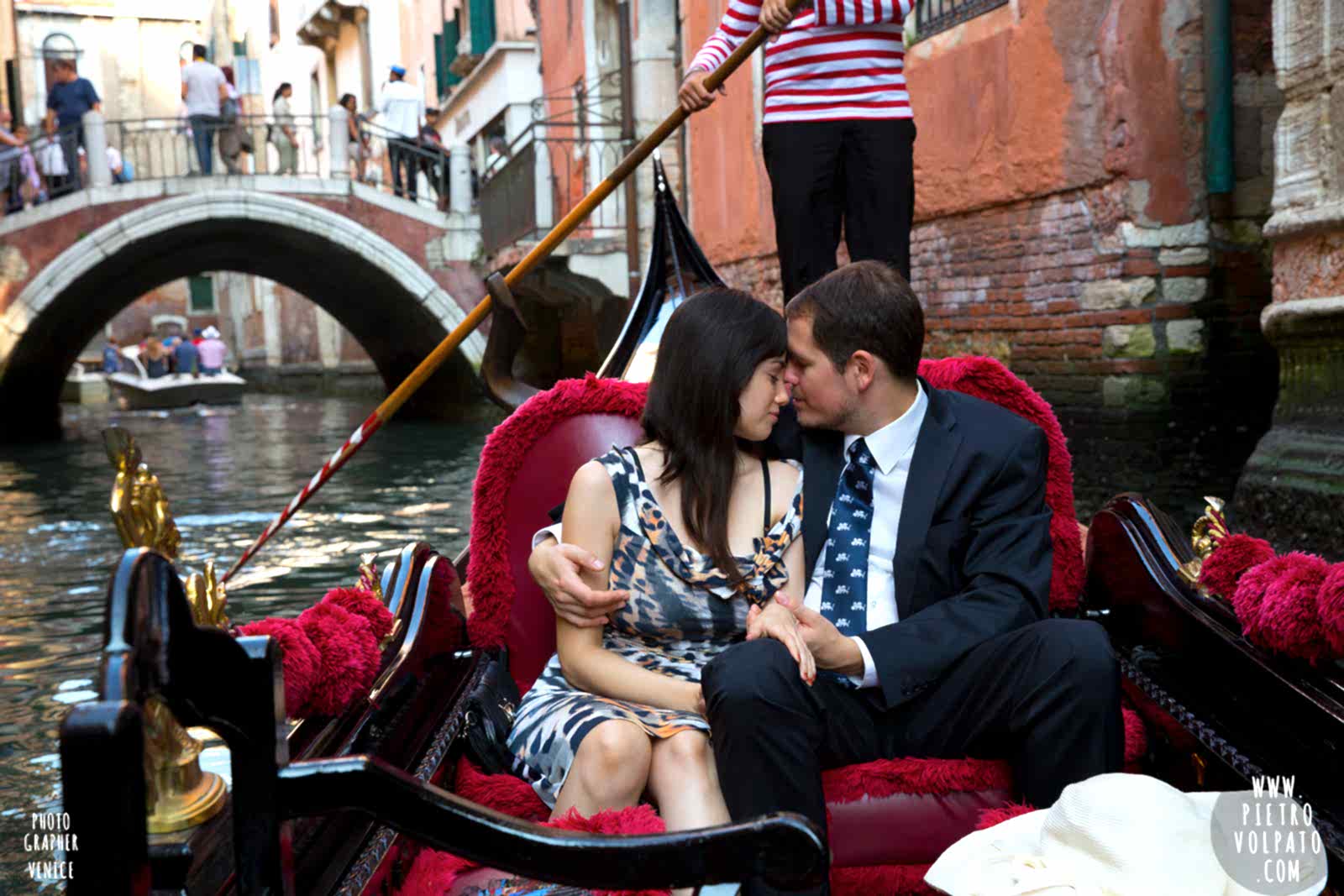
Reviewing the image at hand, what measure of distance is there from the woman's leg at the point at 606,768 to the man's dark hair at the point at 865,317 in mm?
386

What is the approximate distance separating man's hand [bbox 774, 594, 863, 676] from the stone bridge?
8.41 metres

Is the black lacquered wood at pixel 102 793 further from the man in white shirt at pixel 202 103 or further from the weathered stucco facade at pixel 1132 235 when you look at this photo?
the man in white shirt at pixel 202 103

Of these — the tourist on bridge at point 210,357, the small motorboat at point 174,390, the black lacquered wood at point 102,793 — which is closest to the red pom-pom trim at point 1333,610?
the black lacquered wood at point 102,793

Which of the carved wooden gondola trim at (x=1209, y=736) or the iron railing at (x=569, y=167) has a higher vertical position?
the iron railing at (x=569, y=167)

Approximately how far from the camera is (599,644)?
121cm

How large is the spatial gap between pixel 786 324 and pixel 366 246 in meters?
9.11

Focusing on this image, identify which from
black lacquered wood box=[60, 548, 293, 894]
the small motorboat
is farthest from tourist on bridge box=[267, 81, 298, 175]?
black lacquered wood box=[60, 548, 293, 894]

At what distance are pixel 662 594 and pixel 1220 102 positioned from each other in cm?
281

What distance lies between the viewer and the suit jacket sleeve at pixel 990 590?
1145 mm

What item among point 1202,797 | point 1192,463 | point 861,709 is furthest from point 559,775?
point 1192,463

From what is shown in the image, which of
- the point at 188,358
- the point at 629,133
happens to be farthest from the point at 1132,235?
the point at 188,358

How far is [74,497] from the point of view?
18.9 ft

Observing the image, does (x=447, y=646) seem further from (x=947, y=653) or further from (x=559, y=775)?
(x=947, y=653)

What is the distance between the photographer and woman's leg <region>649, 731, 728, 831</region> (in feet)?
3.58
